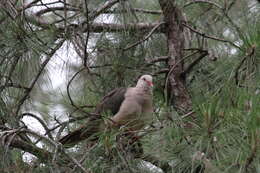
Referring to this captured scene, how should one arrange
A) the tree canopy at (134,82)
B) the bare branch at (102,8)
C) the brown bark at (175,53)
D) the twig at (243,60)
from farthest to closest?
the brown bark at (175,53), the bare branch at (102,8), the twig at (243,60), the tree canopy at (134,82)

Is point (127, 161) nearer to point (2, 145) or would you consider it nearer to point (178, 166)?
point (178, 166)

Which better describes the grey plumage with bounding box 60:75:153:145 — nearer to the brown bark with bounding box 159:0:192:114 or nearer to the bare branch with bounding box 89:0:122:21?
the brown bark with bounding box 159:0:192:114

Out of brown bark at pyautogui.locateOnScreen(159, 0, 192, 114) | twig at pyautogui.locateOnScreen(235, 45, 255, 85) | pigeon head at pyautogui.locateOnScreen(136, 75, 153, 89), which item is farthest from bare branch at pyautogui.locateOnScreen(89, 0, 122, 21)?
twig at pyautogui.locateOnScreen(235, 45, 255, 85)

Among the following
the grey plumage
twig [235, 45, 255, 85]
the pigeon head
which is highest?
twig [235, 45, 255, 85]

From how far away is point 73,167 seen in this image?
2.14 metres

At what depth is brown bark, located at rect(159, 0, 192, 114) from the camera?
3080 millimetres

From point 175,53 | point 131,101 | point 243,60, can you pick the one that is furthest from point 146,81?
point 243,60

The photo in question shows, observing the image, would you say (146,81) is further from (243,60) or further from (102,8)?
(243,60)

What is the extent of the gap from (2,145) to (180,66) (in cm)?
147

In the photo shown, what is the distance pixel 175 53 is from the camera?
322cm

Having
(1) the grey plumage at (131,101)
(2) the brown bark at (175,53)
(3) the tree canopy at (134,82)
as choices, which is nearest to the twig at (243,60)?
(3) the tree canopy at (134,82)

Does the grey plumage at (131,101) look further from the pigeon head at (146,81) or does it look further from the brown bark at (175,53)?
the brown bark at (175,53)

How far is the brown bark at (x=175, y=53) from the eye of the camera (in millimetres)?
3080

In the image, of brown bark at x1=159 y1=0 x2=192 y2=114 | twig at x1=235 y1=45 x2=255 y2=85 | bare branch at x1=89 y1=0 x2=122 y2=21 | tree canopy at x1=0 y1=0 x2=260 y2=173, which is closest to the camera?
tree canopy at x1=0 y1=0 x2=260 y2=173
